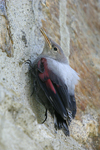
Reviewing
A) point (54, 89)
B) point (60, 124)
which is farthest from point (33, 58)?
point (60, 124)

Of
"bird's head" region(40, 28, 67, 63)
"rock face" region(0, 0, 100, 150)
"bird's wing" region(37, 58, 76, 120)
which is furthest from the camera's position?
"bird's head" region(40, 28, 67, 63)

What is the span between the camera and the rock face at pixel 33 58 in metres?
1.02

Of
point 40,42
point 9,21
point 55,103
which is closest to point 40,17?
point 40,42

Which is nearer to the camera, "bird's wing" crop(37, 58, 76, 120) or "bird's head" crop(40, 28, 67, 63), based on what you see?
"bird's wing" crop(37, 58, 76, 120)

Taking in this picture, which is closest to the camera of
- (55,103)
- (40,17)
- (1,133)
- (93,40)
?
(1,133)

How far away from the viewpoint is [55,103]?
1.41 meters

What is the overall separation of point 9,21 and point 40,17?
369 millimetres

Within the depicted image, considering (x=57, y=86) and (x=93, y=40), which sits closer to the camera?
(x=57, y=86)

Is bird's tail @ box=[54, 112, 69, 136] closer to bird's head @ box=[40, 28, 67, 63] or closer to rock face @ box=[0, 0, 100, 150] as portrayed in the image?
rock face @ box=[0, 0, 100, 150]

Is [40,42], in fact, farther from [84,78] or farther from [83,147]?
[83,147]

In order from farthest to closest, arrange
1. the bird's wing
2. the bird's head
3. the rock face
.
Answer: the bird's head < the bird's wing < the rock face

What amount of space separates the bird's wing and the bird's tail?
0.05 meters

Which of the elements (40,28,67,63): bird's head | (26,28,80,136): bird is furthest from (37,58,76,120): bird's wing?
(40,28,67,63): bird's head

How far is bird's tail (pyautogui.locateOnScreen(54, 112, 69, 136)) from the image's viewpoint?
4.69 ft
